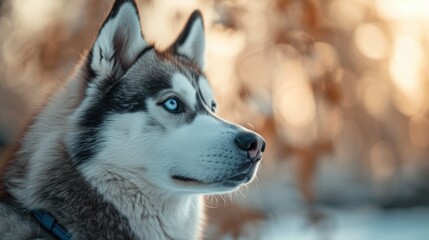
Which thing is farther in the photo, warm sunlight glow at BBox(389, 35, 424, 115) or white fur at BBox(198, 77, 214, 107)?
warm sunlight glow at BBox(389, 35, 424, 115)

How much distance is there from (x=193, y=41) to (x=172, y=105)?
880mm

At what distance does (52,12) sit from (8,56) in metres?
0.59

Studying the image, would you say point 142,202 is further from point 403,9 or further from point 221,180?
point 403,9

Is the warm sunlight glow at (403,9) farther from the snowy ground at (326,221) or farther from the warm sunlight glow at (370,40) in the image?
the snowy ground at (326,221)

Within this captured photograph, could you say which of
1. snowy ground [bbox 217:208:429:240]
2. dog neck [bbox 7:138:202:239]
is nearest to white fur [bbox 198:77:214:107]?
dog neck [bbox 7:138:202:239]

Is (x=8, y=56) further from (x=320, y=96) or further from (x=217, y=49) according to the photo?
(x=320, y=96)

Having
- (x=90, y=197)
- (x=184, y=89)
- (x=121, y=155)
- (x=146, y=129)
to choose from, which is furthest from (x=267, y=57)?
(x=90, y=197)

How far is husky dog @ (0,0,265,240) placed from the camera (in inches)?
131

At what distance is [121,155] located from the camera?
3.49 metres

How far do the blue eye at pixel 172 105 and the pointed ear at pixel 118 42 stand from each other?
294mm

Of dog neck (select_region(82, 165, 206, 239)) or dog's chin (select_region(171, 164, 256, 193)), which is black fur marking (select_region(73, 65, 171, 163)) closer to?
dog neck (select_region(82, 165, 206, 239))

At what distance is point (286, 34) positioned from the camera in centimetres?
571

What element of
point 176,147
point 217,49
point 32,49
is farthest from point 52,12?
point 176,147

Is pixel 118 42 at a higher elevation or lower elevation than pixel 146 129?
higher
